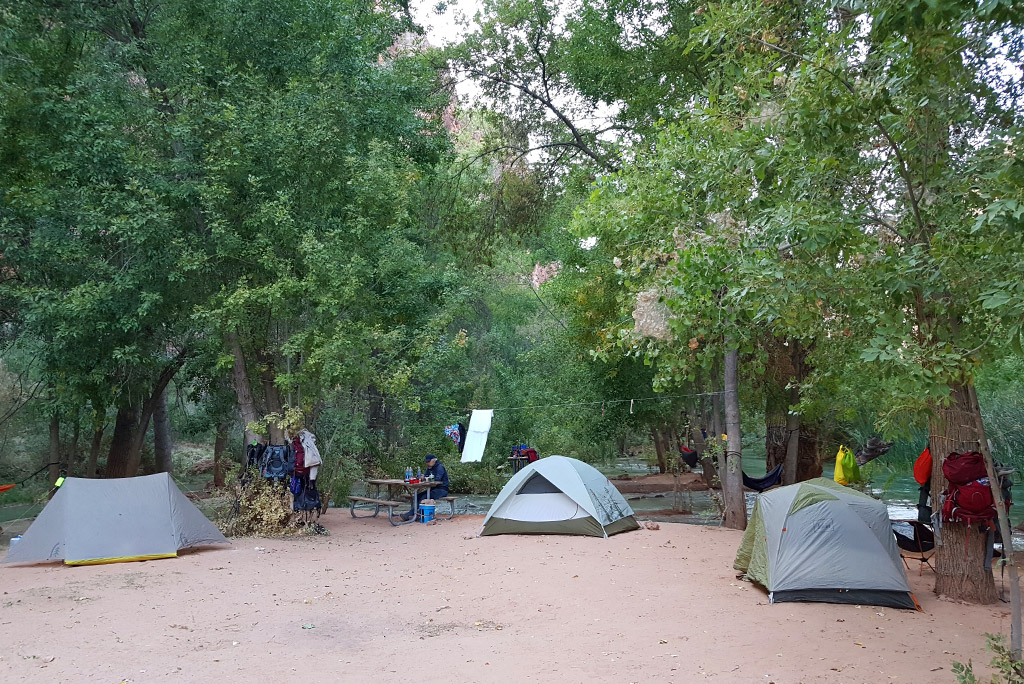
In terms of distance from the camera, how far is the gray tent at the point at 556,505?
13352 mm

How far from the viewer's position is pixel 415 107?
16.6 meters

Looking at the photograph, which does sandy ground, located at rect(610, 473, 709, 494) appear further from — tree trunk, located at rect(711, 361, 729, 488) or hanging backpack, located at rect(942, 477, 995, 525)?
hanging backpack, located at rect(942, 477, 995, 525)

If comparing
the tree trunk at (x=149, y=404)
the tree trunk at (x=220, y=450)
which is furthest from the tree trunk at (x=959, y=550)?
the tree trunk at (x=220, y=450)

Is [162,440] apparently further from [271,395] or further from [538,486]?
[538,486]

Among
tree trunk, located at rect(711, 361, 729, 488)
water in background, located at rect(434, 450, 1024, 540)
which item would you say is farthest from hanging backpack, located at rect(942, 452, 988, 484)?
water in background, located at rect(434, 450, 1024, 540)

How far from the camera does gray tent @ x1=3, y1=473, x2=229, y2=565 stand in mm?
10766

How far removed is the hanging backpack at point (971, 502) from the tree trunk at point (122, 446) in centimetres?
1587

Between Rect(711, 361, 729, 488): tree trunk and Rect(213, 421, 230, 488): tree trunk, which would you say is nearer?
Rect(711, 361, 729, 488): tree trunk

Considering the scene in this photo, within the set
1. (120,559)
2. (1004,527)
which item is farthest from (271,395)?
(1004,527)

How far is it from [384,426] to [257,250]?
10213mm

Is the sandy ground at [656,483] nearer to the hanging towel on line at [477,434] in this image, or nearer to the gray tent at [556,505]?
the hanging towel on line at [477,434]

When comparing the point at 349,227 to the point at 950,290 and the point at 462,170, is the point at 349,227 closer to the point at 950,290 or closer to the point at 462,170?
the point at 462,170

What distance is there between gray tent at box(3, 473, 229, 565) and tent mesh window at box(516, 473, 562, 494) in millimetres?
4980

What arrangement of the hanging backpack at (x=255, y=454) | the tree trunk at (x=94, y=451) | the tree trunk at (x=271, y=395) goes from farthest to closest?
the tree trunk at (x=94, y=451), the tree trunk at (x=271, y=395), the hanging backpack at (x=255, y=454)
